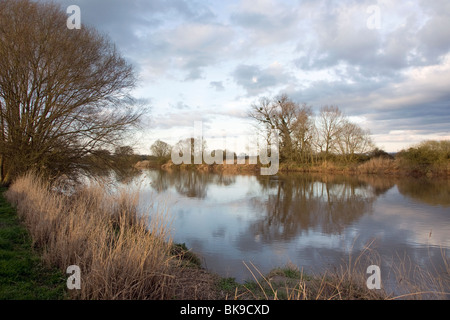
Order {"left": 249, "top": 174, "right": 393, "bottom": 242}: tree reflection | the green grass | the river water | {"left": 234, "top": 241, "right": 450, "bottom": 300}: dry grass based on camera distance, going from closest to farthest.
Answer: the green grass, {"left": 234, "top": 241, "right": 450, "bottom": 300}: dry grass, the river water, {"left": 249, "top": 174, "right": 393, "bottom": 242}: tree reflection

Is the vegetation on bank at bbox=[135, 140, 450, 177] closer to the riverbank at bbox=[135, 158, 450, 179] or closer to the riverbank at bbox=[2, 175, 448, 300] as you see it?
the riverbank at bbox=[135, 158, 450, 179]

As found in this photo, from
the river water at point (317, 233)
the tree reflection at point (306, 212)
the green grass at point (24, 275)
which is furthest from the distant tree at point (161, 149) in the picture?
the green grass at point (24, 275)

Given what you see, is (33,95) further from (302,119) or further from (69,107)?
(302,119)

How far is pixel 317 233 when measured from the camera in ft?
22.3

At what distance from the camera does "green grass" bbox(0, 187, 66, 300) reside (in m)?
2.67

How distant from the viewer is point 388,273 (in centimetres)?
421

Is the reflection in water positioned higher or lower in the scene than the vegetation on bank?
lower

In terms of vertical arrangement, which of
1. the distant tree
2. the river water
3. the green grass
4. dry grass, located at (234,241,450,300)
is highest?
the distant tree

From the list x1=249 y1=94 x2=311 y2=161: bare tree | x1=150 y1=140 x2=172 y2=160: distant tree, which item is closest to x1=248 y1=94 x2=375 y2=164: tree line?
x1=249 y1=94 x2=311 y2=161: bare tree

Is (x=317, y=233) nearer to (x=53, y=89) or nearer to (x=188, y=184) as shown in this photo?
(x=53, y=89)

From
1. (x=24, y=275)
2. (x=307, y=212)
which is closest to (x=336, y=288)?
(x=24, y=275)

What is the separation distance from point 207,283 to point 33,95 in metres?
10.8

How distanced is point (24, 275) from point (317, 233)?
581cm

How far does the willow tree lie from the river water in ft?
14.3
